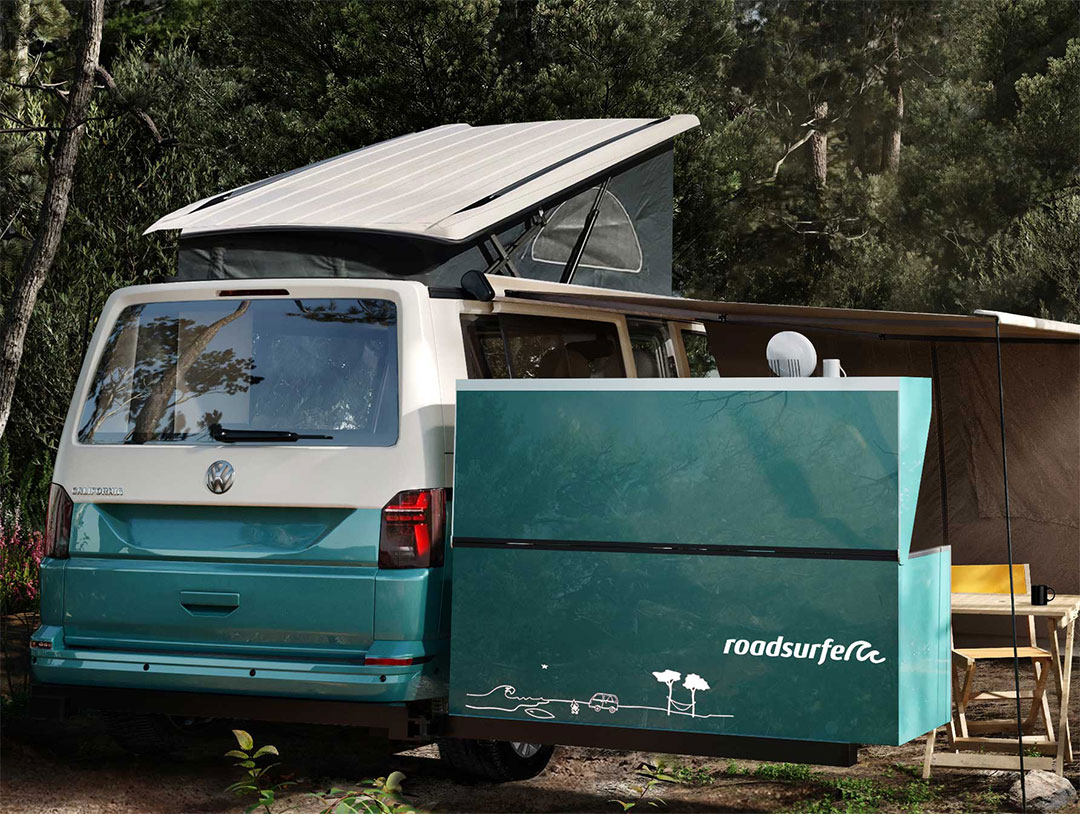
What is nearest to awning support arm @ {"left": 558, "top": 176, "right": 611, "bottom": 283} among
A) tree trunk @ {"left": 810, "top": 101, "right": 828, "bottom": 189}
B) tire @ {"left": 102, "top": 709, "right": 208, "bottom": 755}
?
tire @ {"left": 102, "top": 709, "right": 208, "bottom": 755}

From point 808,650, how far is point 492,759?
2.05 metres

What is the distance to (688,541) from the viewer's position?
474 cm

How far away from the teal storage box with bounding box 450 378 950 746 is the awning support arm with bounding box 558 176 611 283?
1.80m

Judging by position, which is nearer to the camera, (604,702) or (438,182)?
(604,702)

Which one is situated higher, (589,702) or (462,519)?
(462,519)

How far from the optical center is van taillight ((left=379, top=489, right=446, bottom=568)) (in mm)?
4992

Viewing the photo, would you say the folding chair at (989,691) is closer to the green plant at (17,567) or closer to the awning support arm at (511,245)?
the awning support arm at (511,245)

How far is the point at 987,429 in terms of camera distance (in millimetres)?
7664

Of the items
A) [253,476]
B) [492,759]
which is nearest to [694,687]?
[492,759]

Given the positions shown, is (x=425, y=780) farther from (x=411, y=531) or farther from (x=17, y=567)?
(x=17, y=567)

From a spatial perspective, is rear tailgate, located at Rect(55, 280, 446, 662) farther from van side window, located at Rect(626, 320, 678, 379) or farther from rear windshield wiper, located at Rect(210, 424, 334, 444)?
van side window, located at Rect(626, 320, 678, 379)

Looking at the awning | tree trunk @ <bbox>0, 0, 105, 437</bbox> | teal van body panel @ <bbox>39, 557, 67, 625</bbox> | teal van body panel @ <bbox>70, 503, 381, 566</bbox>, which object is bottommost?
teal van body panel @ <bbox>39, 557, 67, 625</bbox>

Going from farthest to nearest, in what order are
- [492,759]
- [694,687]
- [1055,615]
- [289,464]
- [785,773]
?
1. [785,773]
2. [1055,615]
3. [492,759]
4. [289,464]
5. [694,687]

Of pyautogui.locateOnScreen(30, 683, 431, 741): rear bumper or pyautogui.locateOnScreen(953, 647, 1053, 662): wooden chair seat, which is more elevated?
pyautogui.locateOnScreen(953, 647, 1053, 662): wooden chair seat
